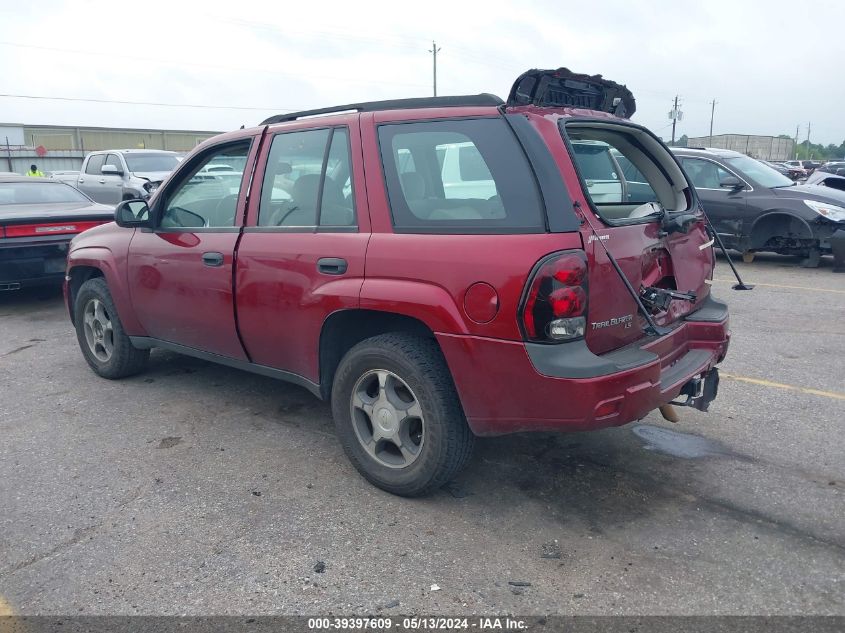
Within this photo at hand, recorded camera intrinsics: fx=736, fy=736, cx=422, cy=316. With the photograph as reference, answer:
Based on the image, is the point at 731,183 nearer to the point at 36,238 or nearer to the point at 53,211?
the point at 53,211

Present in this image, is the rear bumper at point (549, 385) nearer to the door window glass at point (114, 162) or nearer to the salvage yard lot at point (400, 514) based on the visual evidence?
the salvage yard lot at point (400, 514)

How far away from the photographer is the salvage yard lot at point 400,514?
288 centimetres

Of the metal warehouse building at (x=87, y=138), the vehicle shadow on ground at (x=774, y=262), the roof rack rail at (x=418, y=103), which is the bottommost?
the vehicle shadow on ground at (x=774, y=262)

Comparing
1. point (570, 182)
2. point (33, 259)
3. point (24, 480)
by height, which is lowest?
point (24, 480)

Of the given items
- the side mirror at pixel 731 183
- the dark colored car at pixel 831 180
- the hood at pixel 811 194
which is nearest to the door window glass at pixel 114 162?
the side mirror at pixel 731 183

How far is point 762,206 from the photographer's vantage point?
420 inches

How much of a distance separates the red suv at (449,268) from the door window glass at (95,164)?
43.6 ft

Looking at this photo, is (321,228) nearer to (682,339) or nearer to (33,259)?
(682,339)

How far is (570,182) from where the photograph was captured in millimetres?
3207

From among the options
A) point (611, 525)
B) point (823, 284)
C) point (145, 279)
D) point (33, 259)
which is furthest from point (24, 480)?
point (823, 284)

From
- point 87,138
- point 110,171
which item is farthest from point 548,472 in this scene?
point 87,138

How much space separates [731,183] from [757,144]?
78.5 meters

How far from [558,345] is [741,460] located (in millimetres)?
1686

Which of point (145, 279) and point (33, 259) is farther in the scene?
point (33, 259)
